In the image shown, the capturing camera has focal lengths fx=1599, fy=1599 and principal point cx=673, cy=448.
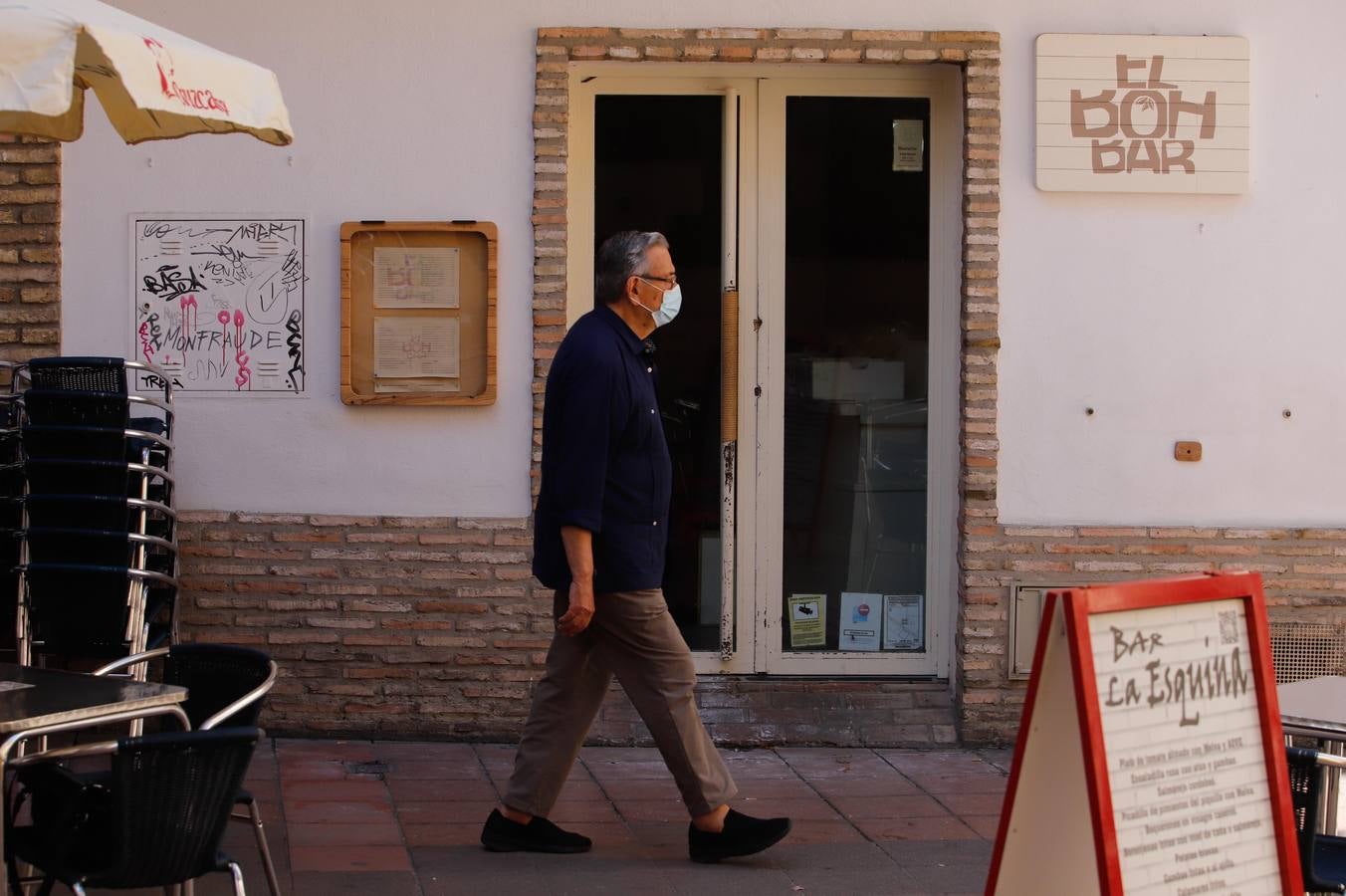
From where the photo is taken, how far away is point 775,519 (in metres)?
7.31

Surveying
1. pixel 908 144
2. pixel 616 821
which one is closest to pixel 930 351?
pixel 908 144

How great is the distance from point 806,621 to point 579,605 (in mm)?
2605

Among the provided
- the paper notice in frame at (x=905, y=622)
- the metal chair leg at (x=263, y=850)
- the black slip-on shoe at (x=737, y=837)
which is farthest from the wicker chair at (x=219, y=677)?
the paper notice in frame at (x=905, y=622)

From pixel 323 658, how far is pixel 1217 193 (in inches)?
173

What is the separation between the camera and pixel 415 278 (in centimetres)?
692

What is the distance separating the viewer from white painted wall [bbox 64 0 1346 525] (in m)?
6.89

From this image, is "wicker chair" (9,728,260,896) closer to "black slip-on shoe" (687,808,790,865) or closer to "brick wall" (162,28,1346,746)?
"black slip-on shoe" (687,808,790,865)

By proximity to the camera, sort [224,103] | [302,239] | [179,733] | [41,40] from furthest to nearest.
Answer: [302,239] → [224,103] → [41,40] → [179,733]

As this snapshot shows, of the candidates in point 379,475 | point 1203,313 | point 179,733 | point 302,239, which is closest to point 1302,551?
point 1203,313

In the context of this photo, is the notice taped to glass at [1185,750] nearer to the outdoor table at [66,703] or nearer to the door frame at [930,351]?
the outdoor table at [66,703]

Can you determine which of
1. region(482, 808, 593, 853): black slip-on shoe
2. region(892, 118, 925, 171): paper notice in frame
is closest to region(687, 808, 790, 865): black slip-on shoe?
region(482, 808, 593, 853): black slip-on shoe

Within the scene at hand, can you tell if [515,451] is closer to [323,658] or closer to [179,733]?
[323,658]

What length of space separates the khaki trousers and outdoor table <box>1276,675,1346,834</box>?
70.9 inches

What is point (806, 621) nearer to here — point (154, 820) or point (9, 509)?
point (9, 509)
